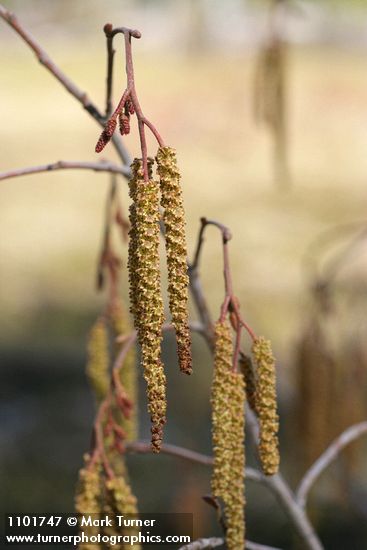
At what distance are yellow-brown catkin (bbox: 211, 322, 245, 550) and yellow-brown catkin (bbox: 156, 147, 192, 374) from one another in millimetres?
203

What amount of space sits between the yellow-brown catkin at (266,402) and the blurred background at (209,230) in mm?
722

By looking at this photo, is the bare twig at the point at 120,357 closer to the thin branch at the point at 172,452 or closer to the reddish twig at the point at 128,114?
the thin branch at the point at 172,452

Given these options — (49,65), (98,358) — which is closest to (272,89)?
(98,358)

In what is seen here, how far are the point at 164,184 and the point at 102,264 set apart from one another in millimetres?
690

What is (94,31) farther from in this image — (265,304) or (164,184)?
(164,184)

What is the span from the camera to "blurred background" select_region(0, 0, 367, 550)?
2638 millimetres

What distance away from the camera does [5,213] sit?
8125mm

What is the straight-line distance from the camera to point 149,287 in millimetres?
821

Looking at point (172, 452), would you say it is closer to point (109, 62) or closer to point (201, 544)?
point (201, 544)

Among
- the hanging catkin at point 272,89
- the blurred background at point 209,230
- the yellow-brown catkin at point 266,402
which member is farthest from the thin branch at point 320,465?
the hanging catkin at point 272,89

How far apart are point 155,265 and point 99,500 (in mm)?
463

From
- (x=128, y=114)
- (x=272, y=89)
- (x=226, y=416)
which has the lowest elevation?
(x=226, y=416)

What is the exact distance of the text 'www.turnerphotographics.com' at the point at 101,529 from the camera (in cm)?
117

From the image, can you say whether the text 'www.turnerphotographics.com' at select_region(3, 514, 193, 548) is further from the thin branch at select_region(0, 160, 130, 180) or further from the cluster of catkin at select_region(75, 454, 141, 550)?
the thin branch at select_region(0, 160, 130, 180)
